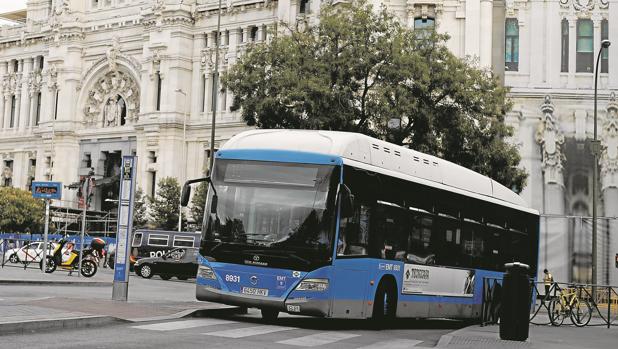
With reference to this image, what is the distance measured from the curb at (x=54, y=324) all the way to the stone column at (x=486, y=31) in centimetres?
3933

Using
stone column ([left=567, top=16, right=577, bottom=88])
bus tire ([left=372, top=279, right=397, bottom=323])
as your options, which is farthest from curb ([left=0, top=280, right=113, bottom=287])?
stone column ([left=567, top=16, right=577, bottom=88])

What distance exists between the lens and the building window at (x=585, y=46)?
51184 mm

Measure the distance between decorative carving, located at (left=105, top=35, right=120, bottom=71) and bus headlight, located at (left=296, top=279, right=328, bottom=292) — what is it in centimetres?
6012

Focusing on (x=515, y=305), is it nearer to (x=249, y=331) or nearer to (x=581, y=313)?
(x=249, y=331)

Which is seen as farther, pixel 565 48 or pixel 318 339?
pixel 565 48

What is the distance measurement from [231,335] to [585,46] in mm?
41030

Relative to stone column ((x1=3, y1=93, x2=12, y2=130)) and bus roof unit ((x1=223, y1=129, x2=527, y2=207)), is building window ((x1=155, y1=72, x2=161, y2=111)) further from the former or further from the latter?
bus roof unit ((x1=223, y1=129, x2=527, y2=207))

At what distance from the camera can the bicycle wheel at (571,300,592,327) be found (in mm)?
23953

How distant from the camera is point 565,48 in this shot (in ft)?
169

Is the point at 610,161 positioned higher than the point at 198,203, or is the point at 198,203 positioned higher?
the point at 610,161

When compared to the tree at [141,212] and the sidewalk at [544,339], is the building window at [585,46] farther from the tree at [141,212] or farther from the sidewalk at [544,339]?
the tree at [141,212]

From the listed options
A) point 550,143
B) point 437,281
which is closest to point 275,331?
point 437,281

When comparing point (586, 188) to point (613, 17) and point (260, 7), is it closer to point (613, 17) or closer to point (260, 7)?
point (613, 17)

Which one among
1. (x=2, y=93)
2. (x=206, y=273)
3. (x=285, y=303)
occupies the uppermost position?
(x=2, y=93)
